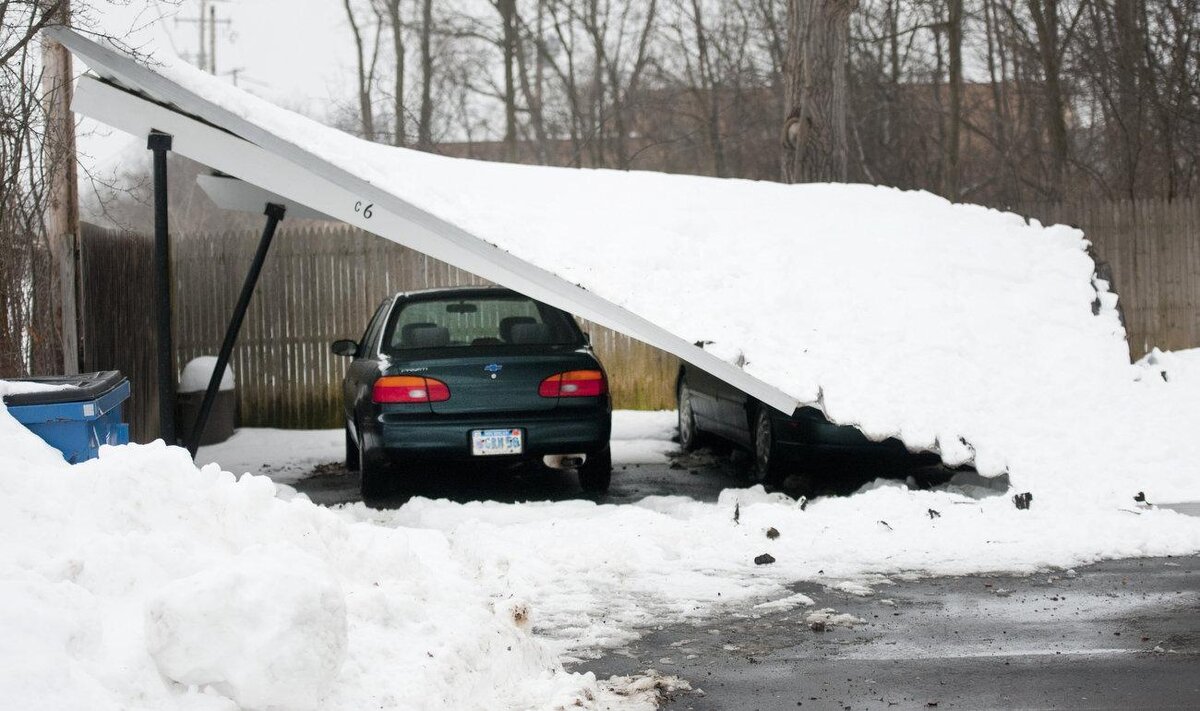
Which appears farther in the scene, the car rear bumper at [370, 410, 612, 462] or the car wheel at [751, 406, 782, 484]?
the car wheel at [751, 406, 782, 484]

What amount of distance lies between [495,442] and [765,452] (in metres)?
2.17

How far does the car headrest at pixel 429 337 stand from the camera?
9.56 meters

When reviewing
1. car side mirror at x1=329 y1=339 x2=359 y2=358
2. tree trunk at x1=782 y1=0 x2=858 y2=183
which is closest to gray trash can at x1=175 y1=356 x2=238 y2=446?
car side mirror at x1=329 y1=339 x2=359 y2=358

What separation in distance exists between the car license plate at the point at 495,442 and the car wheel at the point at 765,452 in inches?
75.9

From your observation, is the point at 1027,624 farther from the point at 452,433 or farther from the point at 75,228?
the point at 75,228

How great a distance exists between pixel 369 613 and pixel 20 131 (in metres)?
7.36

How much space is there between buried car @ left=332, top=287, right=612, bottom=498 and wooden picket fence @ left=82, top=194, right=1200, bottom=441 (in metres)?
5.80

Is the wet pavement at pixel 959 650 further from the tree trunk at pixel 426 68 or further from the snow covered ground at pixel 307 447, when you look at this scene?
the tree trunk at pixel 426 68

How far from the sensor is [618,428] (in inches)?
572

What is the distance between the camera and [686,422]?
41.6ft

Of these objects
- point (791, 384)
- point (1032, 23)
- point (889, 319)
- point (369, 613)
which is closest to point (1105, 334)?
point (889, 319)

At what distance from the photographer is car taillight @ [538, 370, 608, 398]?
29.7ft

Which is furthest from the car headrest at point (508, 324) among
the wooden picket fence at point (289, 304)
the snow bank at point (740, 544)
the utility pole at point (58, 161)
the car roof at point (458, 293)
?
the wooden picket fence at point (289, 304)

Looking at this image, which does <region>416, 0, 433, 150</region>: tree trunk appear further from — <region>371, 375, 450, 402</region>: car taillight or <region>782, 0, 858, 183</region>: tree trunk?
<region>371, 375, 450, 402</region>: car taillight
